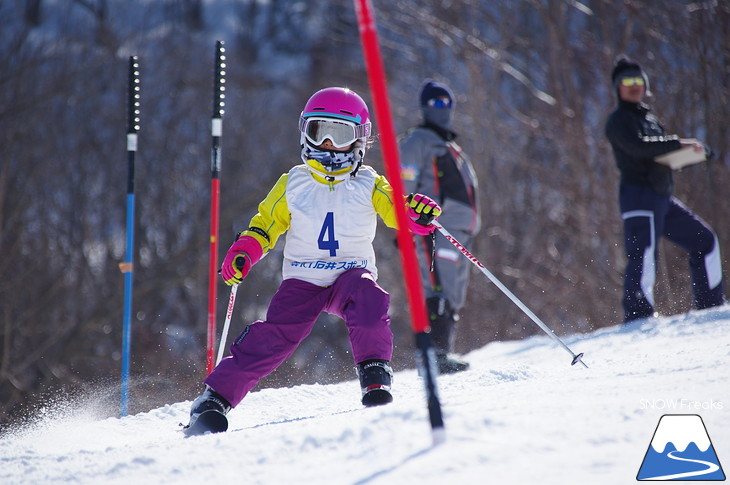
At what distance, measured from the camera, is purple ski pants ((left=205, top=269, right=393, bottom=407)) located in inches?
153

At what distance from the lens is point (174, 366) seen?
17.0m

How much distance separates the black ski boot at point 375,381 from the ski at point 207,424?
0.63 metres

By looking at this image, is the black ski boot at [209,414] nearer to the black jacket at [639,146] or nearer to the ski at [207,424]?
the ski at [207,424]

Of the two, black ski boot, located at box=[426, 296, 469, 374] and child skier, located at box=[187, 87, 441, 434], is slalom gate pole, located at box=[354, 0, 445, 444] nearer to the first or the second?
child skier, located at box=[187, 87, 441, 434]

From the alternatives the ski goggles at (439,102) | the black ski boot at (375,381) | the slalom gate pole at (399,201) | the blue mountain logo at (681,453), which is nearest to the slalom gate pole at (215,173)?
the black ski boot at (375,381)

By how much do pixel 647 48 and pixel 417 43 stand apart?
18.8ft

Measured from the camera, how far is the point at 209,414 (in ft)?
12.1

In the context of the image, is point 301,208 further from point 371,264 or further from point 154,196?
point 154,196

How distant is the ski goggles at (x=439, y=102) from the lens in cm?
623

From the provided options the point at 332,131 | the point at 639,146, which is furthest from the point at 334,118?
the point at 639,146

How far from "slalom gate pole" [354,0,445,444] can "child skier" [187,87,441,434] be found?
1.10 metres

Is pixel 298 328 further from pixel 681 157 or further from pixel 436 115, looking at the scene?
pixel 681 157

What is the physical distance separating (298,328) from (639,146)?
2.92 m

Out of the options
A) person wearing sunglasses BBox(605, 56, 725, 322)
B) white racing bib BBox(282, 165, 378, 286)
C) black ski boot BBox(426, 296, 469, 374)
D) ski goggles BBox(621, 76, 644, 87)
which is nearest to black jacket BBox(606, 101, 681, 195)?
person wearing sunglasses BBox(605, 56, 725, 322)
